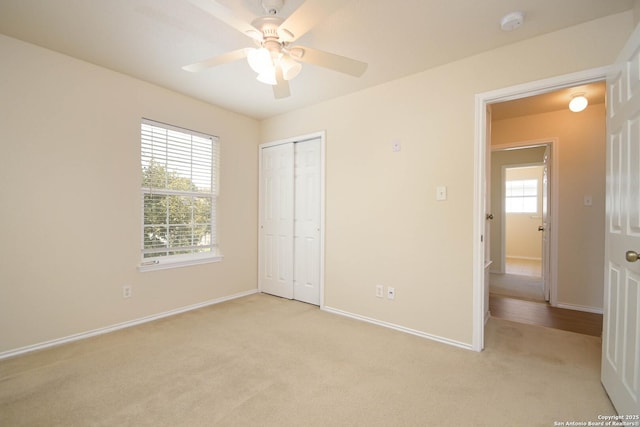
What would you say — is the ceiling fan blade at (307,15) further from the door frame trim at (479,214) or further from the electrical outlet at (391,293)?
the electrical outlet at (391,293)

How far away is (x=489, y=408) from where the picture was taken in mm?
1687

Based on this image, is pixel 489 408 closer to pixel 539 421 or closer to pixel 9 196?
pixel 539 421

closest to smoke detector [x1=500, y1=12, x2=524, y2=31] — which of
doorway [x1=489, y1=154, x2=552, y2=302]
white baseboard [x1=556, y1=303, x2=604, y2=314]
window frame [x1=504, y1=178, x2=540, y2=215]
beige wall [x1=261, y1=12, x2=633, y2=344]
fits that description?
beige wall [x1=261, y1=12, x2=633, y2=344]

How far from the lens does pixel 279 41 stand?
1.63 meters

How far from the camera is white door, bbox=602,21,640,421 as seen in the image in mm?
1447

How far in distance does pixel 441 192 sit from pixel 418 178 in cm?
26

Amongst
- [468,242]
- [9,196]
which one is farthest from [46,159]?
[468,242]

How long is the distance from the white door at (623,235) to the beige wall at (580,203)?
7.07ft

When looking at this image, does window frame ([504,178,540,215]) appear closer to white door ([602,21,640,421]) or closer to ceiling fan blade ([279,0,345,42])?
white door ([602,21,640,421])

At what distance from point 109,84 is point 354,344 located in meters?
3.31

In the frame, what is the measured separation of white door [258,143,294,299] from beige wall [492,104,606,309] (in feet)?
11.2

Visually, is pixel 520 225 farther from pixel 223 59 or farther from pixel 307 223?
pixel 223 59

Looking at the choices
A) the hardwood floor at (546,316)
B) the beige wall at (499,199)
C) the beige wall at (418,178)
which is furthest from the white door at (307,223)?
the beige wall at (499,199)

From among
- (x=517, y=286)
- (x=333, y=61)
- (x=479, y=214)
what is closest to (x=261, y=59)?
(x=333, y=61)
